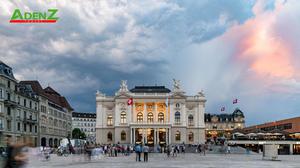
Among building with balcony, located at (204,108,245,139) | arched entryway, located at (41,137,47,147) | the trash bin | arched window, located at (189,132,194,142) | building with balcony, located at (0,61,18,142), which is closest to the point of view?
the trash bin

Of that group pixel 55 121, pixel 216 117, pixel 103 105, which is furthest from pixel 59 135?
pixel 216 117

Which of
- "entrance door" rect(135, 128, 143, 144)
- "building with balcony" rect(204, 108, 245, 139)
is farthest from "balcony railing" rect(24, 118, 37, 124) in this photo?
"building with balcony" rect(204, 108, 245, 139)

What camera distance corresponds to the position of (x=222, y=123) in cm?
17875

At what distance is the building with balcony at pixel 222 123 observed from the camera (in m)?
175

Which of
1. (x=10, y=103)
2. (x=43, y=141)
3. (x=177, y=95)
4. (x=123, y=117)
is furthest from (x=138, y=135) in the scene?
(x=10, y=103)

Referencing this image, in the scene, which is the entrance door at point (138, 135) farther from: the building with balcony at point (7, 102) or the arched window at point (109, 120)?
the building with balcony at point (7, 102)

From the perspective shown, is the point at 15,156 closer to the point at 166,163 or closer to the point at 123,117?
the point at 166,163

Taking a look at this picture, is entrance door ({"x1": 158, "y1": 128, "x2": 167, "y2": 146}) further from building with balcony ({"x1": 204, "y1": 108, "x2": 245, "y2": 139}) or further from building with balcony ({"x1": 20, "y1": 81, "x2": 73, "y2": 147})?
building with balcony ({"x1": 204, "y1": 108, "x2": 245, "y2": 139})

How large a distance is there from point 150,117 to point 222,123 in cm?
7550

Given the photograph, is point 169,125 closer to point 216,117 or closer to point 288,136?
point 288,136

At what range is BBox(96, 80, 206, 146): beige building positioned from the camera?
108m

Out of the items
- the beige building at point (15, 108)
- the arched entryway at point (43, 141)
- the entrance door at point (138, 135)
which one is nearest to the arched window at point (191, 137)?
the entrance door at point (138, 135)

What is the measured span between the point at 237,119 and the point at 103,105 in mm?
87277

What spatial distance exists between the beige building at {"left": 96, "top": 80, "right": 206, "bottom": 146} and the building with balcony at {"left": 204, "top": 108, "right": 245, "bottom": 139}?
6358 centimetres
